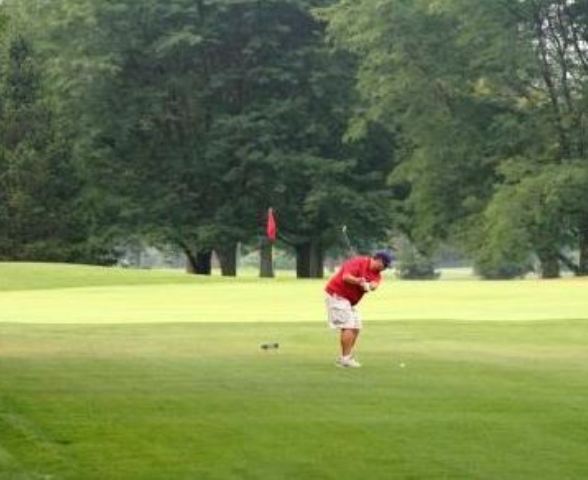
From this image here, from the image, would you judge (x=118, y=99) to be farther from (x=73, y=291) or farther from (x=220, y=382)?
(x=220, y=382)

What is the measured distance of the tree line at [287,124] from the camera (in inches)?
2491

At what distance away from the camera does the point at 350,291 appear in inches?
654

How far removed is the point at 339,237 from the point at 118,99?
1420cm

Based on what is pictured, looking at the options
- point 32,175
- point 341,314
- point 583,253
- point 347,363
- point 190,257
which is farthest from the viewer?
point 190,257

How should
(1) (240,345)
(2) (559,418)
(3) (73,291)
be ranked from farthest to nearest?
(3) (73,291), (1) (240,345), (2) (559,418)

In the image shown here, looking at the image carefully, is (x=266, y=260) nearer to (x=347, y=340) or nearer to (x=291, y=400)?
(x=347, y=340)

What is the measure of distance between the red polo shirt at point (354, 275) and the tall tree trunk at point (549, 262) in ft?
155

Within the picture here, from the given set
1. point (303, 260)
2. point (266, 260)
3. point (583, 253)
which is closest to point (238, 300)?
point (266, 260)

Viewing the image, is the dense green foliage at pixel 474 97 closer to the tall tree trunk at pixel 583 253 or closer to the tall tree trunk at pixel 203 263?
the tall tree trunk at pixel 583 253

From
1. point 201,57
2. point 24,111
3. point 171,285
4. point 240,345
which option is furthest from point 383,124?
point 240,345

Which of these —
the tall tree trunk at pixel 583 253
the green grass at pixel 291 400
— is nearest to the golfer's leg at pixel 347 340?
the green grass at pixel 291 400

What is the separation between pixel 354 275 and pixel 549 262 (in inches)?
2019

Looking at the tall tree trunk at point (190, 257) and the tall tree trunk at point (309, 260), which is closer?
the tall tree trunk at point (190, 257)

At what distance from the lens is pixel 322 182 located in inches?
2584
